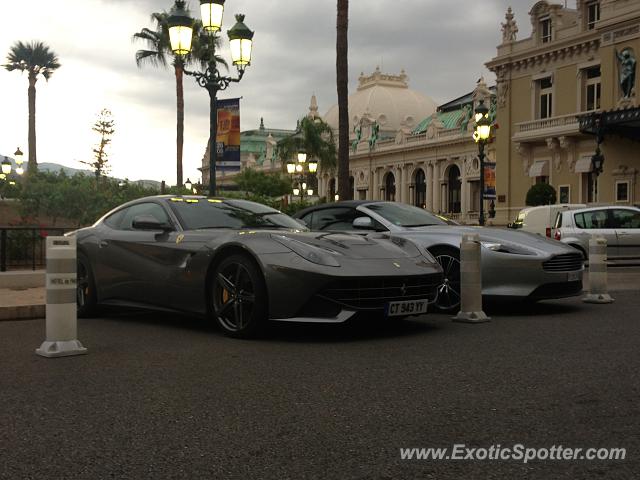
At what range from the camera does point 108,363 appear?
17.5 ft

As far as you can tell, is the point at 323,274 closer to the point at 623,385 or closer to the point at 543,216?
the point at 623,385

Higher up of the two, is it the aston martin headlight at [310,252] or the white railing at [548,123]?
the white railing at [548,123]

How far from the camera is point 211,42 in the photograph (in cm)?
1460

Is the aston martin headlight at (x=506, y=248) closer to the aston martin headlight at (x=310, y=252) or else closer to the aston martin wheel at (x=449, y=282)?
the aston martin wheel at (x=449, y=282)

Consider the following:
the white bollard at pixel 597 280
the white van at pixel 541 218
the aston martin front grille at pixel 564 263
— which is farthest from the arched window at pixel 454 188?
the aston martin front grille at pixel 564 263

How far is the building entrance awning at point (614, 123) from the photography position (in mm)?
32031

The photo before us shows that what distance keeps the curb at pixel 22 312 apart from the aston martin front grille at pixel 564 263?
5553 mm

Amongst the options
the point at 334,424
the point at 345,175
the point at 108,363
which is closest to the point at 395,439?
the point at 334,424

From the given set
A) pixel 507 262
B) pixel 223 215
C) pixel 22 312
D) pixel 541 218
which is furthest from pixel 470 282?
pixel 541 218

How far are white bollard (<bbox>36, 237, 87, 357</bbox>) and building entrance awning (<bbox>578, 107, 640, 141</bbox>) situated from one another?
98.6ft

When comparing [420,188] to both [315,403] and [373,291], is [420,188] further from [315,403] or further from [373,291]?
[315,403]

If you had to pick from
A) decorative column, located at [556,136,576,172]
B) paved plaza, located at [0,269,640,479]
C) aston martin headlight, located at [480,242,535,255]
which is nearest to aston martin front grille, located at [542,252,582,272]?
aston martin headlight, located at [480,242,535,255]

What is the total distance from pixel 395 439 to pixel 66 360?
3071 mm

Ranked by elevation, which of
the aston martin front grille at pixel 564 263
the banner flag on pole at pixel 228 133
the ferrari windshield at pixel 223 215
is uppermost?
the banner flag on pole at pixel 228 133
